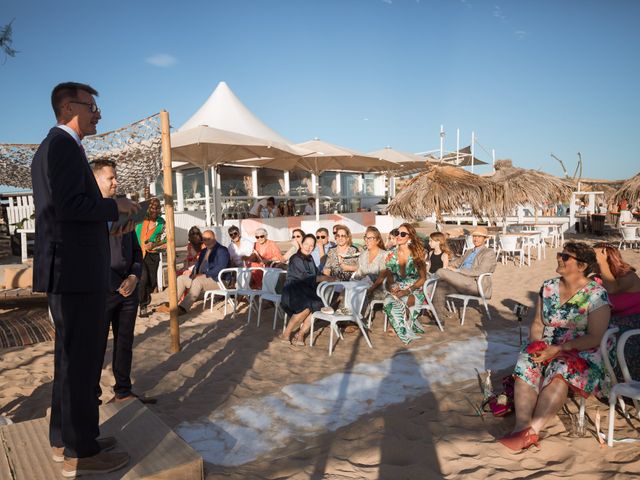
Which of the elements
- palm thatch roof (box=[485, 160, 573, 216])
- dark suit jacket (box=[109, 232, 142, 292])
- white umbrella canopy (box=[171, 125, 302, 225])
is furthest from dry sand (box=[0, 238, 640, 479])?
palm thatch roof (box=[485, 160, 573, 216])

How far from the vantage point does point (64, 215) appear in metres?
1.97

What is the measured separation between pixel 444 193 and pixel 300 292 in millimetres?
6823

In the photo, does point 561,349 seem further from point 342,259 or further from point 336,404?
point 342,259

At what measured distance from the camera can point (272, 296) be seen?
607 centimetres

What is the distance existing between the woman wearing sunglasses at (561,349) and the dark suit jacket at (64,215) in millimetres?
2566

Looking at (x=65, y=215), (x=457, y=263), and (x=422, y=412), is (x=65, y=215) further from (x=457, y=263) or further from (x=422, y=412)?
(x=457, y=263)

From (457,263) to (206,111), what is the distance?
1563cm

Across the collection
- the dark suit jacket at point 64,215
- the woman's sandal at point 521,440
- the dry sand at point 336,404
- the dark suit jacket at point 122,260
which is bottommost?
the dry sand at point 336,404

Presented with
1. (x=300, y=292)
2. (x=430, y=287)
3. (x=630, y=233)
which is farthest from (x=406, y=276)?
(x=630, y=233)

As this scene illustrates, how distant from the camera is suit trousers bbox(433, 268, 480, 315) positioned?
21.1ft

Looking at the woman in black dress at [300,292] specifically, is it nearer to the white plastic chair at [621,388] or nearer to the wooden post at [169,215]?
the wooden post at [169,215]

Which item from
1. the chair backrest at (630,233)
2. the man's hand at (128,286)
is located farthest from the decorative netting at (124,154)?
the chair backrest at (630,233)

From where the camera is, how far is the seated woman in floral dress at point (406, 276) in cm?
562

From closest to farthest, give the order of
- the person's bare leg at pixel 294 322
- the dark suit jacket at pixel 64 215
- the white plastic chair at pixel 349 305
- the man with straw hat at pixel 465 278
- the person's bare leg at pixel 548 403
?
1. the dark suit jacket at pixel 64 215
2. the person's bare leg at pixel 548 403
3. the white plastic chair at pixel 349 305
4. the person's bare leg at pixel 294 322
5. the man with straw hat at pixel 465 278
